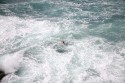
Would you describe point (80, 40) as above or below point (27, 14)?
below

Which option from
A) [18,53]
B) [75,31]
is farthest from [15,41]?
[75,31]

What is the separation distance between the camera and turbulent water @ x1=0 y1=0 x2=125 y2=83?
29.1 feet

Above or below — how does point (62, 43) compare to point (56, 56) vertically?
above

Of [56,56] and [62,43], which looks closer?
[56,56]

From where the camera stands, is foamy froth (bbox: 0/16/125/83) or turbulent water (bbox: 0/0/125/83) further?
turbulent water (bbox: 0/0/125/83)

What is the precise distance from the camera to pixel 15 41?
451 inches

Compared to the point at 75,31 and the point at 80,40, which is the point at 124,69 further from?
the point at 75,31

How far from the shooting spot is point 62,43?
1126 centimetres

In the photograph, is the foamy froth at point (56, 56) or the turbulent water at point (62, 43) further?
the turbulent water at point (62, 43)

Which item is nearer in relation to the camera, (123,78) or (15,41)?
(123,78)

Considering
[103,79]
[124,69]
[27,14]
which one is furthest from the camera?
[27,14]

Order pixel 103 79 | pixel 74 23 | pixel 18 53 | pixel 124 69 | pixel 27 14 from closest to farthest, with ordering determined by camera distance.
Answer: pixel 103 79 < pixel 124 69 < pixel 18 53 < pixel 74 23 < pixel 27 14

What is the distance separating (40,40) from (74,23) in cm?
385

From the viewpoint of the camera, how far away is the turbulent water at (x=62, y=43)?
8.88 m
